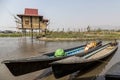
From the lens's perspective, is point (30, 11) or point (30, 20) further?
point (30, 11)

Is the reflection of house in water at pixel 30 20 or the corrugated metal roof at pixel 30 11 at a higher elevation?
the corrugated metal roof at pixel 30 11

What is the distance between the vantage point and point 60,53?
10.4 m

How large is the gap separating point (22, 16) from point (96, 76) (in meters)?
28.7

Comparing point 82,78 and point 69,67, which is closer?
point 69,67

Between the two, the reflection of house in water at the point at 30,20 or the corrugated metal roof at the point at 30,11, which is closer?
→ the reflection of house in water at the point at 30,20

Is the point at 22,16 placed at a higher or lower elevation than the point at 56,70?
higher

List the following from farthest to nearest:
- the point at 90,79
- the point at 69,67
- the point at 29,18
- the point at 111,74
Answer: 1. the point at 29,18
2. the point at 90,79
3. the point at 69,67
4. the point at 111,74

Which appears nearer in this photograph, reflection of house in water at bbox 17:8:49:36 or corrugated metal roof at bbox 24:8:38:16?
reflection of house in water at bbox 17:8:49:36

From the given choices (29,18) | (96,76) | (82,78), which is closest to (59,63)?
(82,78)

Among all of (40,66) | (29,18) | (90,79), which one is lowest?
(90,79)

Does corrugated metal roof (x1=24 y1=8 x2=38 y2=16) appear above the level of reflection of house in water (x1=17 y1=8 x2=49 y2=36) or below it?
above

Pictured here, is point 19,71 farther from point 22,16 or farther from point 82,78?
point 22,16

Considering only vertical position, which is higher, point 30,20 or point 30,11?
point 30,11

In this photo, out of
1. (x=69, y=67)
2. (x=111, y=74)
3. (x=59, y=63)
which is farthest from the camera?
(x=69, y=67)
